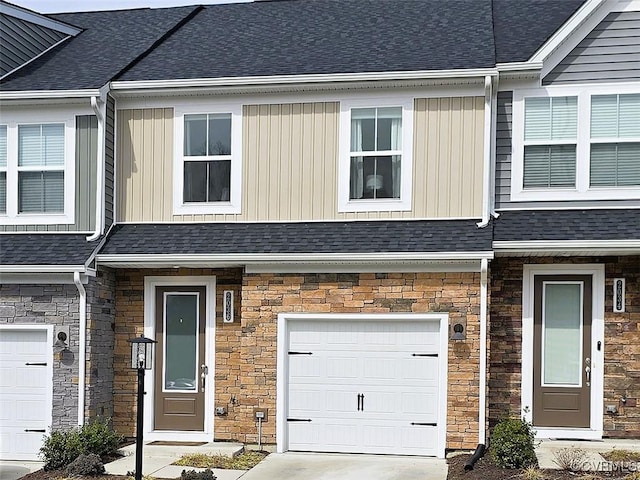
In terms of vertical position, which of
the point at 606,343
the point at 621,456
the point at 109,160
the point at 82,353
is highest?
the point at 109,160

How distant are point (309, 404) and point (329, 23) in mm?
6712

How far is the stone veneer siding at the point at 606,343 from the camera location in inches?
471

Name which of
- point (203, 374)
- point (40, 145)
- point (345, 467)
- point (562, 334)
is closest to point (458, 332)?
point (562, 334)

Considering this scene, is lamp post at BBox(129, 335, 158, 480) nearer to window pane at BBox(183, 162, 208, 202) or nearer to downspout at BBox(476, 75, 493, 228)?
window pane at BBox(183, 162, 208, 202)

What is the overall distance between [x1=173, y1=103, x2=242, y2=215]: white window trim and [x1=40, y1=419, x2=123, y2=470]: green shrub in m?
3.36

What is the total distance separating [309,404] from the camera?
481 inches

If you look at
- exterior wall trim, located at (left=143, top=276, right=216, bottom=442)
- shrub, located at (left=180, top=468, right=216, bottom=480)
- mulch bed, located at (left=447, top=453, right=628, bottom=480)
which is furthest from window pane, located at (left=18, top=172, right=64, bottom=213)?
mulch bed, located at (left=447, top=453, right=628, bottom=480)

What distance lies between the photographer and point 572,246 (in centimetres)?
1139

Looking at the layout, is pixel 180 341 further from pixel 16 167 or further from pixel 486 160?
pixel 486 160

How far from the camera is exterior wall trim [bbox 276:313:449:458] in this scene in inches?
460

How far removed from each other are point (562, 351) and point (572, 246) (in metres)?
1.72

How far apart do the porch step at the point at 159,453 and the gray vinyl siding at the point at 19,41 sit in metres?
6.37

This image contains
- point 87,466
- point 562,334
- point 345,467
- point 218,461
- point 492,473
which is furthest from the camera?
point 562,334

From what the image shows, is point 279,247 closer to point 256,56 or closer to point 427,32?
point 256,56
